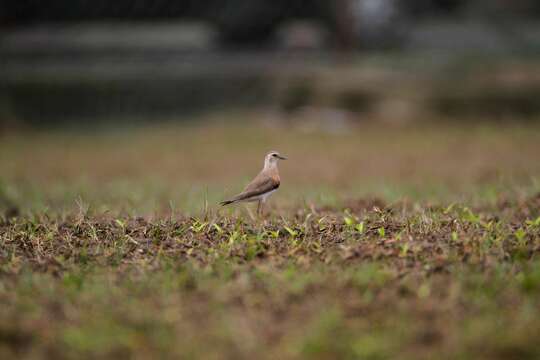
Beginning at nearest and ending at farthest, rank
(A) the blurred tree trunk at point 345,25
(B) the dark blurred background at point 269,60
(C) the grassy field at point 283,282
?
(C) the grassy field at point 283,282
(B) the dark blurred background at point 269,60
(A) the blurred tree trunk at point 345,25

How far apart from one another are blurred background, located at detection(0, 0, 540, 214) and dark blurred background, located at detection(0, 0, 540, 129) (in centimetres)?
4

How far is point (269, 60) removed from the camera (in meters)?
20.3

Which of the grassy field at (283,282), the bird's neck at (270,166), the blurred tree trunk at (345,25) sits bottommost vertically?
the grassy field at (283,282)

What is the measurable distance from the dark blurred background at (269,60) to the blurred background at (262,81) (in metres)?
0.04

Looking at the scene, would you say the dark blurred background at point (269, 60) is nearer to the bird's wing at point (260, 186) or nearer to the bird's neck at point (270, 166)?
the bird's neck at point (270, 166)

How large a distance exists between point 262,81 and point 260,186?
48.6 feet

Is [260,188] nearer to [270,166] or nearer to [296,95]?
[270,166]

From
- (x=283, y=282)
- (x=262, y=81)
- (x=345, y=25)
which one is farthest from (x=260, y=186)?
(x=345, y=25)

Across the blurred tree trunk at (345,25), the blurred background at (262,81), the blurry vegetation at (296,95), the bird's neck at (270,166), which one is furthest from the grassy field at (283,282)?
the blurred tree trunk at (345,25)

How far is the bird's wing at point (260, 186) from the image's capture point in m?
4.92

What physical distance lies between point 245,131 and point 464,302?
41.5 ft

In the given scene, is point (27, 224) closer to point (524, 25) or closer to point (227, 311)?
point (227, 311)

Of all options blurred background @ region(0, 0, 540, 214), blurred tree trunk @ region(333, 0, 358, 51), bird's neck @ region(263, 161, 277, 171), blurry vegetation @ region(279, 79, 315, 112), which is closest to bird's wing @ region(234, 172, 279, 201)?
bird's neck @ region(263, 161, 277, 171)

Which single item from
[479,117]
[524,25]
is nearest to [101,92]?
[479,117]
